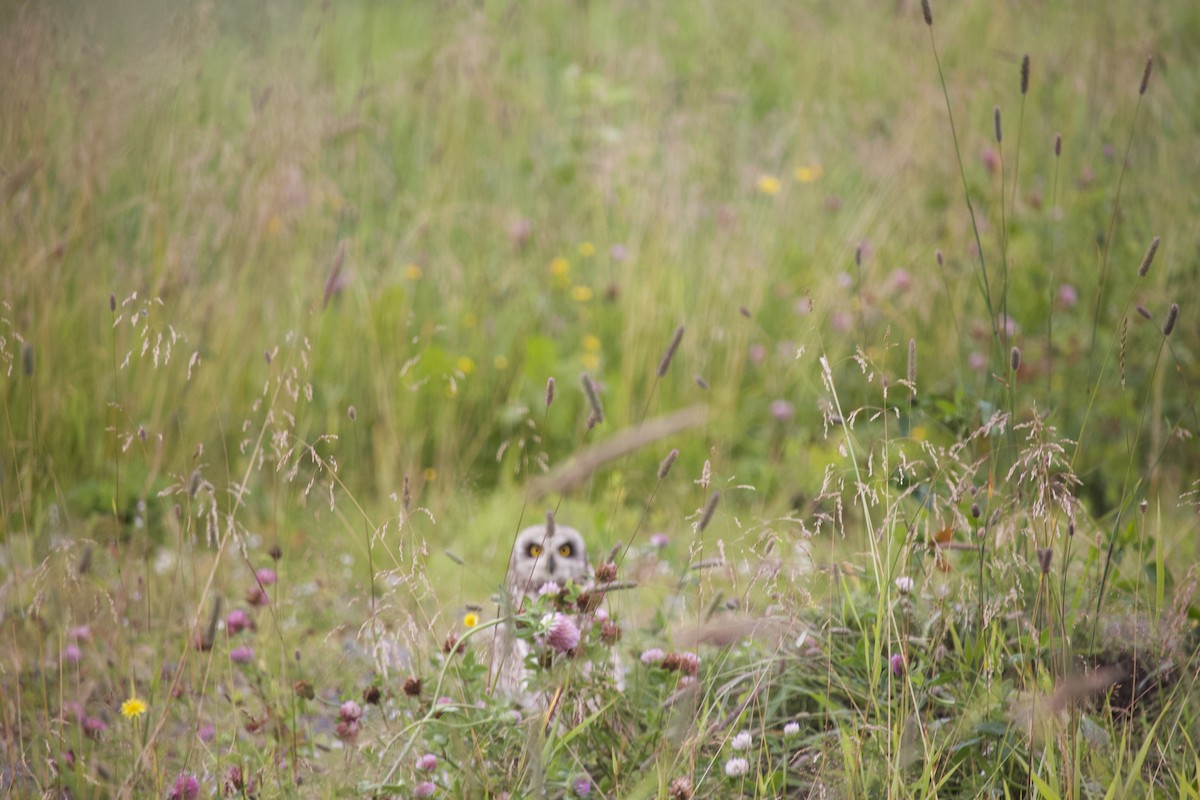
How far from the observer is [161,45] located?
385cm

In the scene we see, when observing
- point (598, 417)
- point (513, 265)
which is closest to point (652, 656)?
point (598, 417)

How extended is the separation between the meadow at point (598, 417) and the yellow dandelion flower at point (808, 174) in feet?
0.20

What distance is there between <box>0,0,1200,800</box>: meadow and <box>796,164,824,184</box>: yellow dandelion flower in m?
0.06

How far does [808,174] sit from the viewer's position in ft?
15.3

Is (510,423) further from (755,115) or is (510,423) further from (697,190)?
(755,115)

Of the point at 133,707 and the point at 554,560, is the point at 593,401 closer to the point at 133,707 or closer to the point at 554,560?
the point at 554,560

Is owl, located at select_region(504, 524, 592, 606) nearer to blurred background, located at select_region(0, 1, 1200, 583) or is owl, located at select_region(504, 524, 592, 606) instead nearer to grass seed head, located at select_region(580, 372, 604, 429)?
blurred background, located at select_region(0, 1, 1200, 583)

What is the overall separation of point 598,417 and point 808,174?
3.09 metres

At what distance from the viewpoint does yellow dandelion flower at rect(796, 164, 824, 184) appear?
4609mm

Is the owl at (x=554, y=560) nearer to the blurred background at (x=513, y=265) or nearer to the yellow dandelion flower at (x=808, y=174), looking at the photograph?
the blurred background at (x=513, y=265)

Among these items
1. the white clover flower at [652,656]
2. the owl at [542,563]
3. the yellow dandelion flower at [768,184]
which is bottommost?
the owl at [542,563]

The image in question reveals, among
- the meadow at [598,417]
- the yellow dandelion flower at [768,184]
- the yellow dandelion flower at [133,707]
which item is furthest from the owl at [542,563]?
the yellow dandelion flower at [768,184]

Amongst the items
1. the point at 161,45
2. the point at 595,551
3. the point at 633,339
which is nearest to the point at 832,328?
the point at 633,339

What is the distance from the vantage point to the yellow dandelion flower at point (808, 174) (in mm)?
4609
